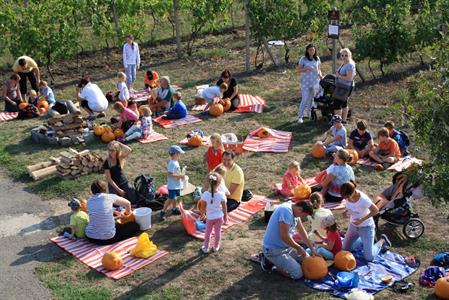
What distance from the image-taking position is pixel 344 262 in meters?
9.70

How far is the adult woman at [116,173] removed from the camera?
39.0 feet

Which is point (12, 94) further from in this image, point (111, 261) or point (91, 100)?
point (111, 261)

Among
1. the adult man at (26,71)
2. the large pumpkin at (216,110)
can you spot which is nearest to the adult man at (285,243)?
the large pumpkin at (216,110)

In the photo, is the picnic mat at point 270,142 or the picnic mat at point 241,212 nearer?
the picnic mat at point 241,212

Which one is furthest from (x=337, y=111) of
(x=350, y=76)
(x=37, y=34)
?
(x=37, y=34)

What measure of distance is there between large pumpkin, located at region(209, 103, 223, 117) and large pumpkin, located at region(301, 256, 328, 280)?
8227mm

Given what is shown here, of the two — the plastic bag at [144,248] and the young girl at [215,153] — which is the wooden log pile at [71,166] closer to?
the young girl at [215,153]

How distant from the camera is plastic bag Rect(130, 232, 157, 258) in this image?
10.5 metres

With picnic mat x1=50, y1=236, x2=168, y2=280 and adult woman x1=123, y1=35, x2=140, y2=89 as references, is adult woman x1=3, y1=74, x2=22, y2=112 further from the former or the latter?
picnic mat x1=50, y1=236, x2=168, y2=280

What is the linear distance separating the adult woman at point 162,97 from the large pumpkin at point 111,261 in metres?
7.91

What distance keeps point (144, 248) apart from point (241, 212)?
2180 mm

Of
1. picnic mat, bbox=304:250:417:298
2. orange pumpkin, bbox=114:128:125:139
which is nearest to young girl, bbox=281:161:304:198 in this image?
picnic mat, bbox=304:250:417:298

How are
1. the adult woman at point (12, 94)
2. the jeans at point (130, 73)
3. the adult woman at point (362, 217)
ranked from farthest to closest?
the jeans at point (130, 73) → the adult woman at point (12, 94) → the adult woman at point (362, 217)

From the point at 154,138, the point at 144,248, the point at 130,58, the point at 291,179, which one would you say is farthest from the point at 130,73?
the point at 144,248
